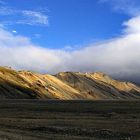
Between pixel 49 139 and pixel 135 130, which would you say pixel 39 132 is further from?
pixel 135 130

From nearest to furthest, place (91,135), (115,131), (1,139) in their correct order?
(1,139), (91,135), (115,131)

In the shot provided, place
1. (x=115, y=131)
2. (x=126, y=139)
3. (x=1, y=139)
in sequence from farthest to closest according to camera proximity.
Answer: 1. (x=115, y=131)
2. (x=126, y=139)
3. (x=1, y=139)

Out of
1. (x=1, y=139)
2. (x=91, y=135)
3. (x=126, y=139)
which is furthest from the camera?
(x=91, y=135)

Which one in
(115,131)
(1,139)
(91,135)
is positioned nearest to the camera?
(1,139)

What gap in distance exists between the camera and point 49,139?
3722 cm

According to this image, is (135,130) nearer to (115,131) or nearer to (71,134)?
(115,131)

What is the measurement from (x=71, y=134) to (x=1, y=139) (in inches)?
371

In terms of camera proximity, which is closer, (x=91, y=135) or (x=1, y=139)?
(x=1, y=139)

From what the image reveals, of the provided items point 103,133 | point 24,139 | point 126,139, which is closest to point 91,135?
point 103,133

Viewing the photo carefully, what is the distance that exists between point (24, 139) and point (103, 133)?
31.1 feet

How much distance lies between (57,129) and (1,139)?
12.5m

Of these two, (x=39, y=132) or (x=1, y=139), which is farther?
(x=39, y=132)

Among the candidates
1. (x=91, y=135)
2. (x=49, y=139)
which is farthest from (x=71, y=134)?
(x=49, y=139)

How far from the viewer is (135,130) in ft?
148
